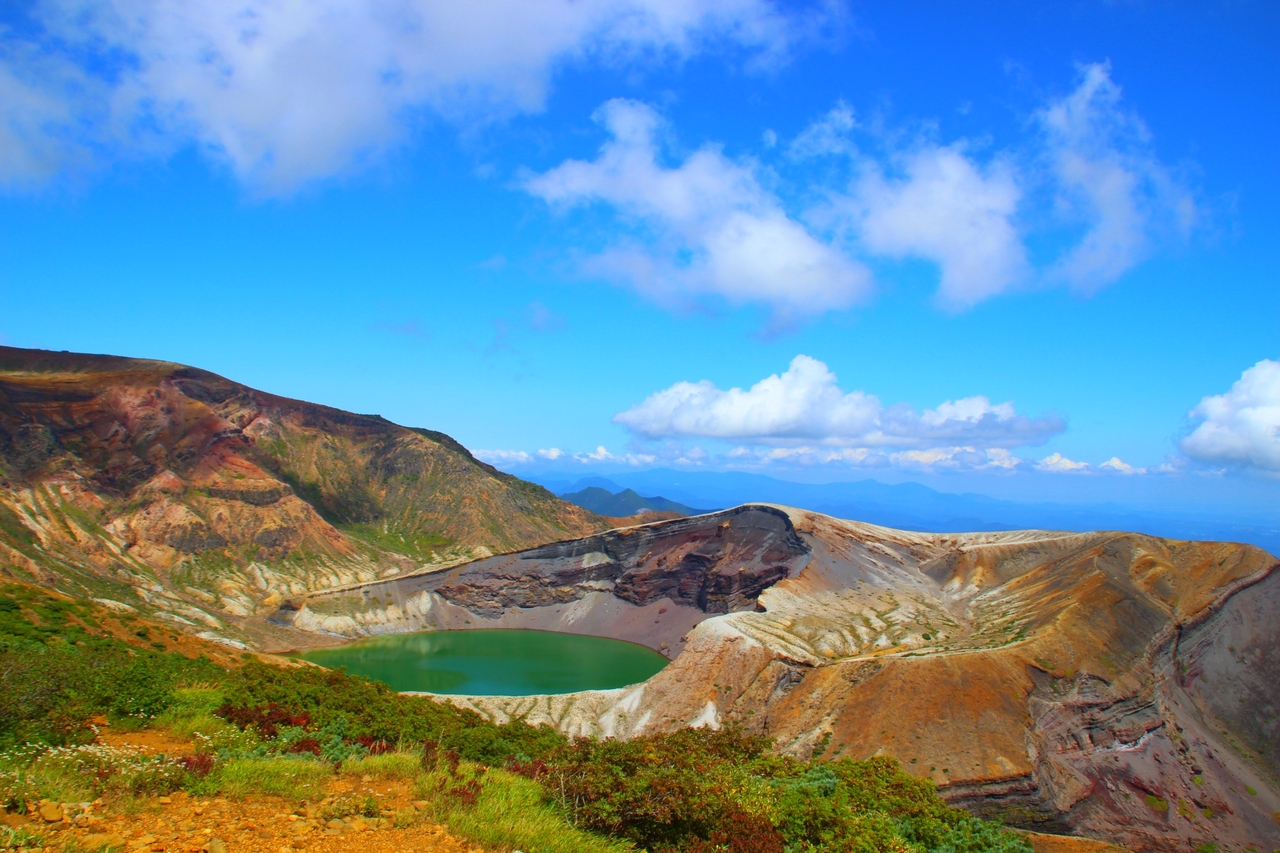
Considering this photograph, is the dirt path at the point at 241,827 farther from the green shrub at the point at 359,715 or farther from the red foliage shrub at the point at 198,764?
the green shrub at the point at 359,715

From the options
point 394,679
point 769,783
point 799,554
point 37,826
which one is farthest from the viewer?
point 799,554

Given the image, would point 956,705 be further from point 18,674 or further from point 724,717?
point 18,674

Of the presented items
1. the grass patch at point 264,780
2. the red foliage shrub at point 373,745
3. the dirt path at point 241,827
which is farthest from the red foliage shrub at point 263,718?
the dirt path at point 241,827

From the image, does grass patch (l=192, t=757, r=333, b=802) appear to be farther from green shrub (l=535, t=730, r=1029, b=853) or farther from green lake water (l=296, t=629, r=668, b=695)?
green lake water (l=296, t=629, r=668, b=695)

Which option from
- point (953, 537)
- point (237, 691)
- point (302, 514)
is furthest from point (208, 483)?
point (953, 537)

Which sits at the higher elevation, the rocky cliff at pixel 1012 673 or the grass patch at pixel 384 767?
the grass patch at pixel 384 767

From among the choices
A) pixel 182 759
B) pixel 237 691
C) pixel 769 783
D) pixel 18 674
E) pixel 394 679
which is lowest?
pixel 394 679
